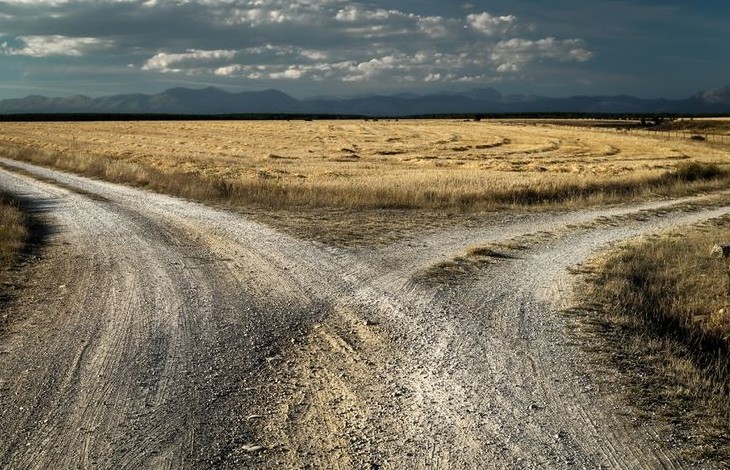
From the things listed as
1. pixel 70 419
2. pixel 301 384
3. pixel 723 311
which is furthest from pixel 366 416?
pixel 723 311

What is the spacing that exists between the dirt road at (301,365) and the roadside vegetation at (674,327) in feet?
1.52

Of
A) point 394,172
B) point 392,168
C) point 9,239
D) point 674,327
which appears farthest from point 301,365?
point 392,168

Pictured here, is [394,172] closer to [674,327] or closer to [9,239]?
[9,239]

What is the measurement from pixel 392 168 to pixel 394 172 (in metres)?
3.42

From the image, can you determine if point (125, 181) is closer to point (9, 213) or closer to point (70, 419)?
point (9, 213)

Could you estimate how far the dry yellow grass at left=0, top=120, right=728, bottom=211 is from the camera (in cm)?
2186

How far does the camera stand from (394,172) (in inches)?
1417

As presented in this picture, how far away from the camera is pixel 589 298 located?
10.3 meters

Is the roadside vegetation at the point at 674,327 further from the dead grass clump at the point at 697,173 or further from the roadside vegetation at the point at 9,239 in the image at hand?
the dead grass clump at the point at 697,173

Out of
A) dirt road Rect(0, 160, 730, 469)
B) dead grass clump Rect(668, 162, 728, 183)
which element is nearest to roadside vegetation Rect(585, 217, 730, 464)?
dirt road Rect(0, 160, 730, 469)

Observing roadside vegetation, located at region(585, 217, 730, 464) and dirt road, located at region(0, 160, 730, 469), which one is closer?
dirt road, located at region(0, 160, 730, 469)

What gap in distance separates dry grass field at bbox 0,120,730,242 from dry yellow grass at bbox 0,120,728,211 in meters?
0.07

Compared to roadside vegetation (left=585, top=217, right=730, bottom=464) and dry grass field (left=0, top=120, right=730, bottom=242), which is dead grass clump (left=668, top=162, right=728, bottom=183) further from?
roadside vegetation (left=585, top=217, right=730, bottom=464)

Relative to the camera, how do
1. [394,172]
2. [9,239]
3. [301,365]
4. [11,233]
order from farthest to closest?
[394,172]
[11,233]
[9,239]
[301,365]
